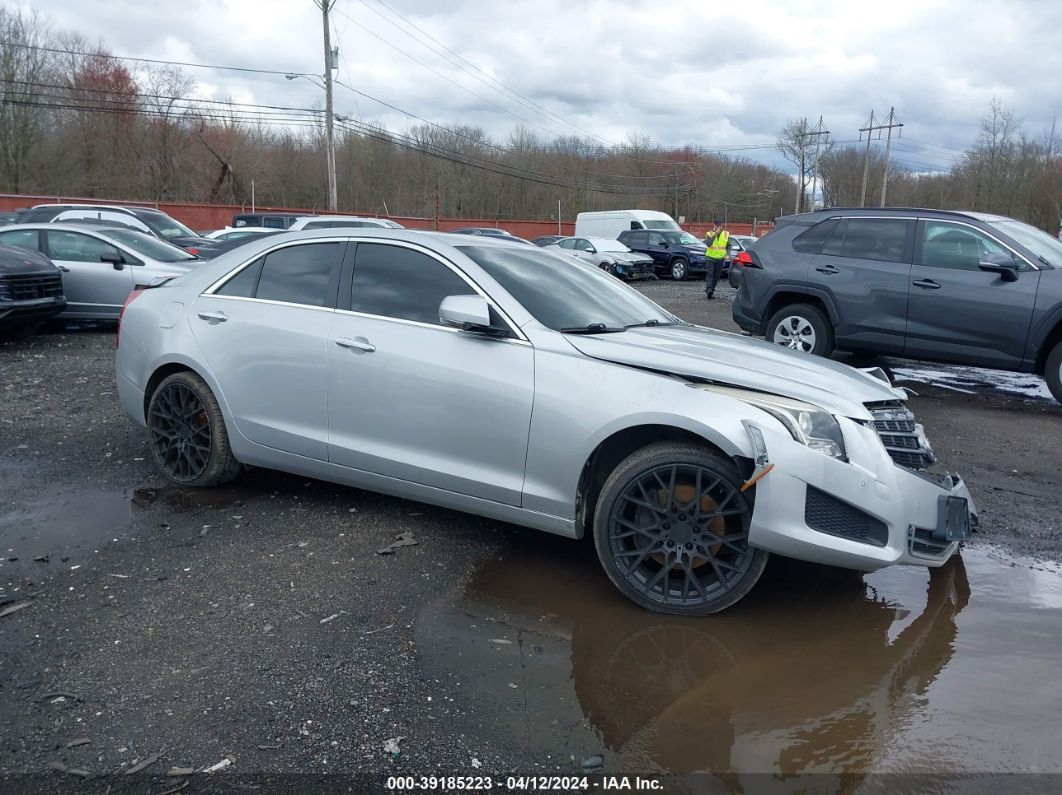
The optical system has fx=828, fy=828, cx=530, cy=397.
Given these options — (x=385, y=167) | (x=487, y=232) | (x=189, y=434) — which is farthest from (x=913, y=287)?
(x=385, y=167)

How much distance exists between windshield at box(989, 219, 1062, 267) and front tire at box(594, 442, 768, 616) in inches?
246

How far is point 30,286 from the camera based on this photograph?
10.1 m

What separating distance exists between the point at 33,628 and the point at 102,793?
1.28 m

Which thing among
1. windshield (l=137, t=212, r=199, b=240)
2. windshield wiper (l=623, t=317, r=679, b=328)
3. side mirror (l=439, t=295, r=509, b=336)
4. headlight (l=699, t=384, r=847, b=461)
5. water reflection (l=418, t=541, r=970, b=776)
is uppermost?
windshield (l=137, t=212, r=199, b=240)

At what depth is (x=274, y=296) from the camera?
15.9 ft

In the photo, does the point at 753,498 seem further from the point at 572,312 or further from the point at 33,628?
the point at 33,628

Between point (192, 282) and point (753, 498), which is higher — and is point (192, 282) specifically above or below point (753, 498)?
above

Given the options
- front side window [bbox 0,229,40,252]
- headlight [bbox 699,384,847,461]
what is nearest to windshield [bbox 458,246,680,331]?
headlight [bbox 699,384,847,461]

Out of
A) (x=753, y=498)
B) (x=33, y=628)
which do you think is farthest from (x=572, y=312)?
(x=33, y=628)

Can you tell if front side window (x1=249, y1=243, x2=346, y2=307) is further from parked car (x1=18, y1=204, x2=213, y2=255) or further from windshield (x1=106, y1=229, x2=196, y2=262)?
parked car (x1=18, y1=204, x2=213, y2=255)

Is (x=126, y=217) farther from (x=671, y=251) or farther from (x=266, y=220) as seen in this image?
(x=671, y=251)

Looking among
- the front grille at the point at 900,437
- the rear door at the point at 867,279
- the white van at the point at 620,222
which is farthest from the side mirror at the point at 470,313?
the white van at the point at 620,222

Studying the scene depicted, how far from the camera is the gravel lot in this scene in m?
2.69

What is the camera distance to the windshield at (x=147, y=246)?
12.2 metres
